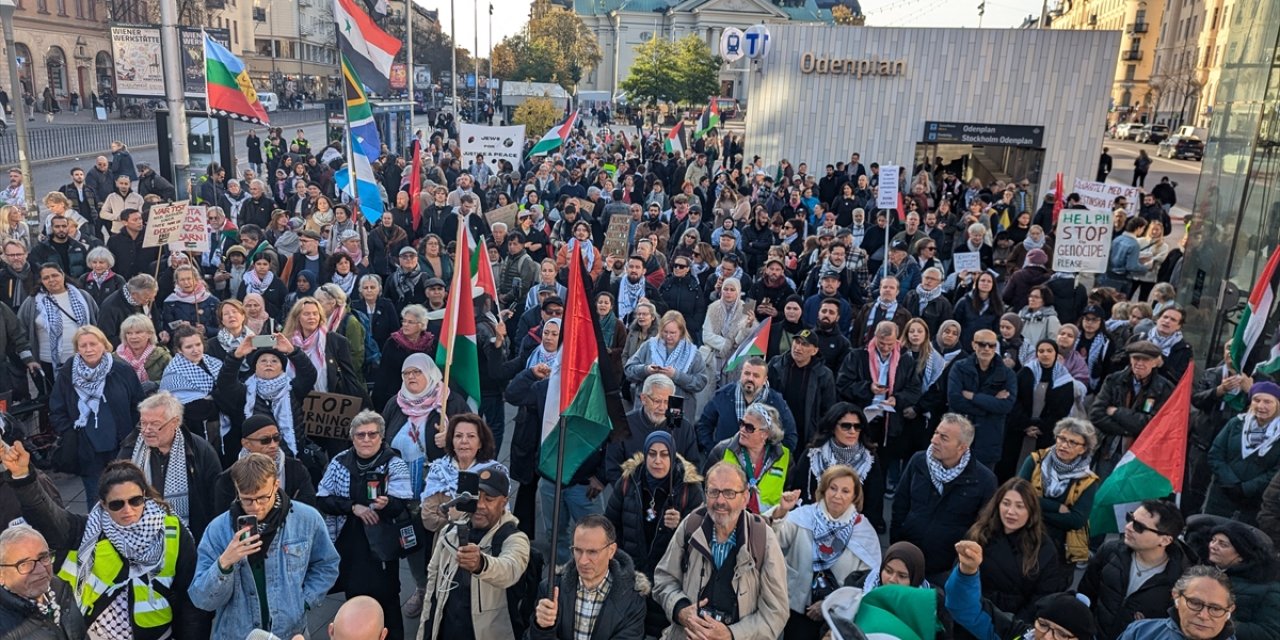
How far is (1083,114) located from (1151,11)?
80.7 m

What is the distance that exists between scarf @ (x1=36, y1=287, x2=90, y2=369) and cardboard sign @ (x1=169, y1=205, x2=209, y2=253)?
1.61 meters

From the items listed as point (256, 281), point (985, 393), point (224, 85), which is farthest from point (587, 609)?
point (224, 85)

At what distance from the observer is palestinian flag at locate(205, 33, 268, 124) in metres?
11.6

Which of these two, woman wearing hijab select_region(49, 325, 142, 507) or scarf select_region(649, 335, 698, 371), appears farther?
scarf select_region(649, 335, 698, 371)

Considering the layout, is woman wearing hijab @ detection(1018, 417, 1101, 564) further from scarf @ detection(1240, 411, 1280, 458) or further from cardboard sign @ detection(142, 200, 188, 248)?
cardboard sign @ detection(142, 200, 188, 248)

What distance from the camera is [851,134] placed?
2233 centimetres

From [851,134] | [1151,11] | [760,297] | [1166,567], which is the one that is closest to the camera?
[1166,567]

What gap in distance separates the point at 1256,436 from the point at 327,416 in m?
6.11

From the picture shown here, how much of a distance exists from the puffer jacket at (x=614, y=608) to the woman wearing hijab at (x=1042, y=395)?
422 cm

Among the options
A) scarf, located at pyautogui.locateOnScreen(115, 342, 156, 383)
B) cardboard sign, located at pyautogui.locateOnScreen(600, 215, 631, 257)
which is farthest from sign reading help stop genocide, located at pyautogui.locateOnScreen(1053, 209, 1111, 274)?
scarf, located at pyautogui.locateOnScreen(115, 342, 156, 383)

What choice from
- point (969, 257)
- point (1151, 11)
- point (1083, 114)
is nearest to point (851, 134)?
point (1083, 114)

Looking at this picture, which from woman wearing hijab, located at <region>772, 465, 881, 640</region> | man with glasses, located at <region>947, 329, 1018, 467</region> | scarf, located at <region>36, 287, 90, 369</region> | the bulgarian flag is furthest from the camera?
scarf, located at <region>36, 287, 90, 369</region>

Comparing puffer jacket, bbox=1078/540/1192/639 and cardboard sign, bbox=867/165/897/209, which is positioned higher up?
cardboard sign, bbox=867/165/897/209

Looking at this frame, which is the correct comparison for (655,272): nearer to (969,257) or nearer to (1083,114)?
(969,257)
